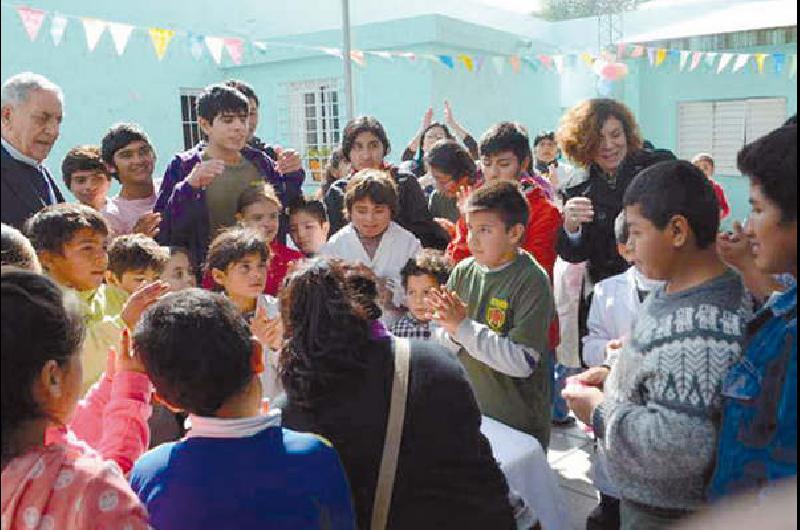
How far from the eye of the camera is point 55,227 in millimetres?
2094

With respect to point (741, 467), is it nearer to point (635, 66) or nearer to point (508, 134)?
point (508, 134)

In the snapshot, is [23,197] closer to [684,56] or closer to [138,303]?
[138,303]

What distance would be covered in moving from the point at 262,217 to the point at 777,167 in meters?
2.26

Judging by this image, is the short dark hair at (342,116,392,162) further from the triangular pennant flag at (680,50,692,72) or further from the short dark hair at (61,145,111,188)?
the triangular pennant flag at (680,50,692,72)

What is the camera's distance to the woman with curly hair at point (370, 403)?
1401 mm

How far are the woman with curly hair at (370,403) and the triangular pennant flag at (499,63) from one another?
826 centimetres

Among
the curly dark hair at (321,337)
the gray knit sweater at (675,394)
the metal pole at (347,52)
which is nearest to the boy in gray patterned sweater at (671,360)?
the gray knit sweater at (675,394)

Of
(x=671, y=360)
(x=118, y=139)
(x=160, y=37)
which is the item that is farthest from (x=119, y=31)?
(x=671, y=360)

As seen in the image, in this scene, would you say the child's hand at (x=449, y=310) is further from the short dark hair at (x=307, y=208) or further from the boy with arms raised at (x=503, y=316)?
the short dark hair at (x=307, y=208)

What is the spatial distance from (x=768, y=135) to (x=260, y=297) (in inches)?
75.0

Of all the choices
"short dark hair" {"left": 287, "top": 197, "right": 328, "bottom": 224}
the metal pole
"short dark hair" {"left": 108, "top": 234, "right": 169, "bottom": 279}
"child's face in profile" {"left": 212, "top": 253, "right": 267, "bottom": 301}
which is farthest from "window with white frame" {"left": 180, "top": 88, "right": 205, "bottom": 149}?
"child's face in profile" {"left": 212, "top": 253, "right": 267, "bottom": 301}

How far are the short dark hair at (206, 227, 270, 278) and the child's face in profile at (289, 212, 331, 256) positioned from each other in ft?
2.92

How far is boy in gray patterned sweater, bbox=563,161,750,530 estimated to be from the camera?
1256mm

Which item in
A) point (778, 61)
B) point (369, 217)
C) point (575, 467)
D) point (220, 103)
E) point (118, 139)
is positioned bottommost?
point (575, 467)
